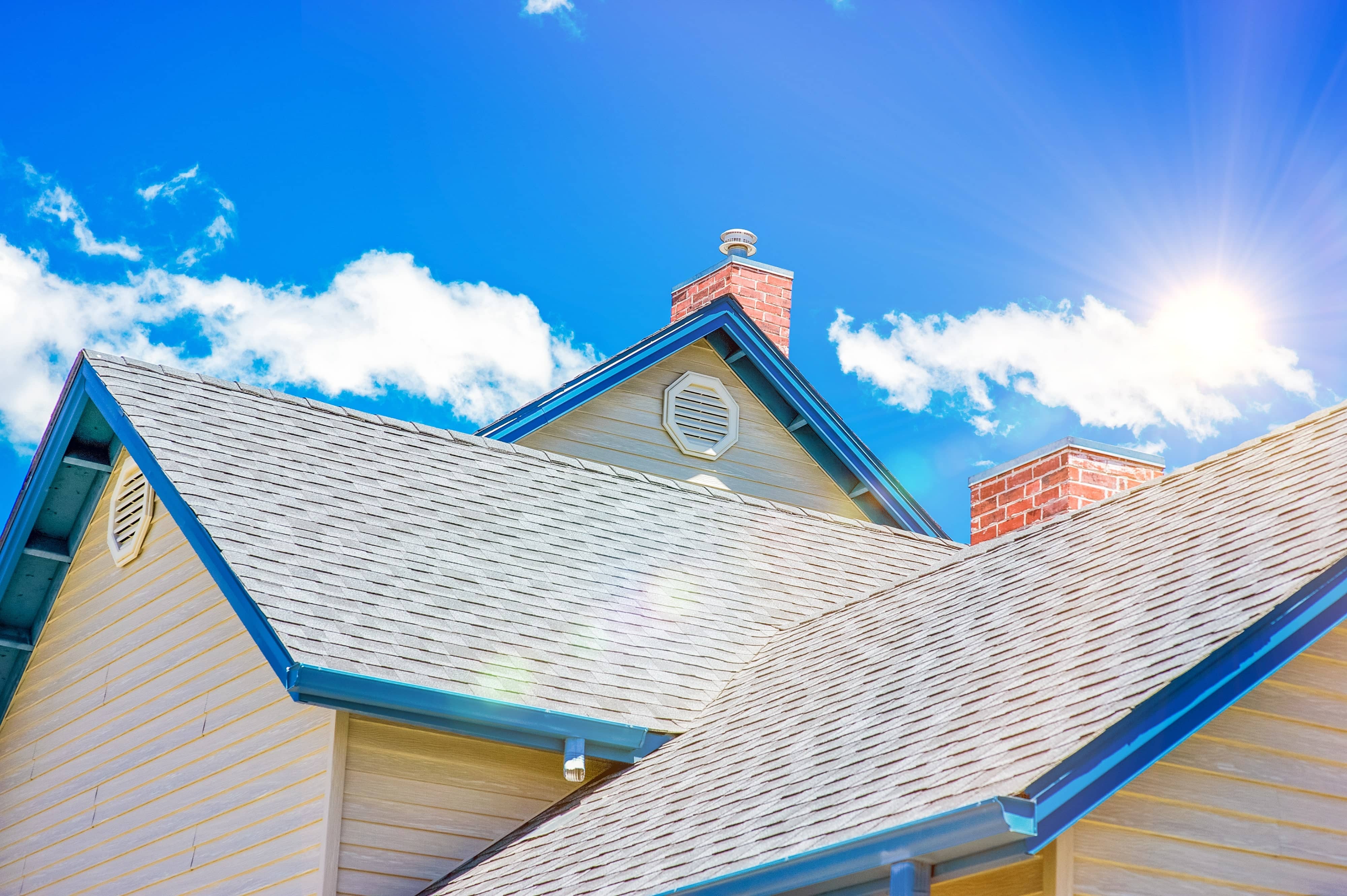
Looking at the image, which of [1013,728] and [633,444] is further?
[633,444]

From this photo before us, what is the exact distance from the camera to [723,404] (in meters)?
17.2

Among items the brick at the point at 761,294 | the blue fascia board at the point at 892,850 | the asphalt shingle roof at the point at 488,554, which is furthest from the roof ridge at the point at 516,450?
the blue fascia board at the point at 892,850

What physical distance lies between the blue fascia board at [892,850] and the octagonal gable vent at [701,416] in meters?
9.96

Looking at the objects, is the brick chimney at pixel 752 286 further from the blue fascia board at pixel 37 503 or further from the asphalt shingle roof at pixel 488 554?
the blue fascia board at pixel 37 503

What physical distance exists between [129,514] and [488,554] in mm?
3255

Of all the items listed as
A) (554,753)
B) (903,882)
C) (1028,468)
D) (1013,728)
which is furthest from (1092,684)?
(1028,468)

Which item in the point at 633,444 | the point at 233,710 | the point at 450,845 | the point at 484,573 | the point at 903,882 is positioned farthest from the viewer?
the point at 633,444

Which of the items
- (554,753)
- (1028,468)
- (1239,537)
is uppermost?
(1028,468)

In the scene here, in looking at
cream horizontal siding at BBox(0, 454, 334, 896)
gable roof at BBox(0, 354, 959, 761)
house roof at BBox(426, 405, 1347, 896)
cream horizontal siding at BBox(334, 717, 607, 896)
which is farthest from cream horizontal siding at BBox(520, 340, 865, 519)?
cream horizontal siding at BBox(334, 717, 607, 896)

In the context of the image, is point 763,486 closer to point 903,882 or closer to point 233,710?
point 233,710

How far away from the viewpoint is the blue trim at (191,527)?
9.27 metres

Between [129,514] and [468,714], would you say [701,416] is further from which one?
[468,714]

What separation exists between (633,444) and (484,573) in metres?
5.60

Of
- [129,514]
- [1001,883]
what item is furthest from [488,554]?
[1001,883]
